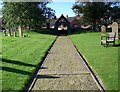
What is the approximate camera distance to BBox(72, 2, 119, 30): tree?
2381 inches

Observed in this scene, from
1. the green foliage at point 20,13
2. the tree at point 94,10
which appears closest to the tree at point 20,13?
the green foliage at point 20,13

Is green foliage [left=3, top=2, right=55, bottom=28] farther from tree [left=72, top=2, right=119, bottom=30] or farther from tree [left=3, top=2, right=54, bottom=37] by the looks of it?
tree [left=72, top=2, right=119, bottom=30]

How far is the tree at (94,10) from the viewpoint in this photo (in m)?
60.5

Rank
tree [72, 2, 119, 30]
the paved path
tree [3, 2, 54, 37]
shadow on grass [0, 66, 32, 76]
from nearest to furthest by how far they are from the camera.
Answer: the paved path → shadow on grass [0, 66, 32, 76] → tree [3, 2, 54, 37] → tree [72, 2, 119, 30]

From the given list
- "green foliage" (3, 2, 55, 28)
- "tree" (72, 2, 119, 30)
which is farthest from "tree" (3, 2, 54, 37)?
"tree" (72, 2, 119, 30)

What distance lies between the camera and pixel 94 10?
60500 millimetres

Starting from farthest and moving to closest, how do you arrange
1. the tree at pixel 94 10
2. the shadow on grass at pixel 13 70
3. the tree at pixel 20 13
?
1. the tree at pixel 94 10
2. the tree at pixel 20 13
3. the shadow on grass at pixel 13 70

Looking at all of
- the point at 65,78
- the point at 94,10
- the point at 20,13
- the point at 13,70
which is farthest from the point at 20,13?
the point at 65,78

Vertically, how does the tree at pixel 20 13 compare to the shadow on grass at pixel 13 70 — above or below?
above

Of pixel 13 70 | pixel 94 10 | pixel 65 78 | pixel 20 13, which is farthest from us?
pixel 94 10

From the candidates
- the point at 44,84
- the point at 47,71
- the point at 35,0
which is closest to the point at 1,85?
the point at 44,84

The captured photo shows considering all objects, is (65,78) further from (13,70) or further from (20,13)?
(20,13)

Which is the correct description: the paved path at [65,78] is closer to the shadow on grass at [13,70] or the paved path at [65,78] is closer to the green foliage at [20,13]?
the shadow on grass at [13,70]

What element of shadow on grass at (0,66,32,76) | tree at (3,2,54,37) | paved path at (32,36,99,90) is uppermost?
tree at (3,2,54,37)
